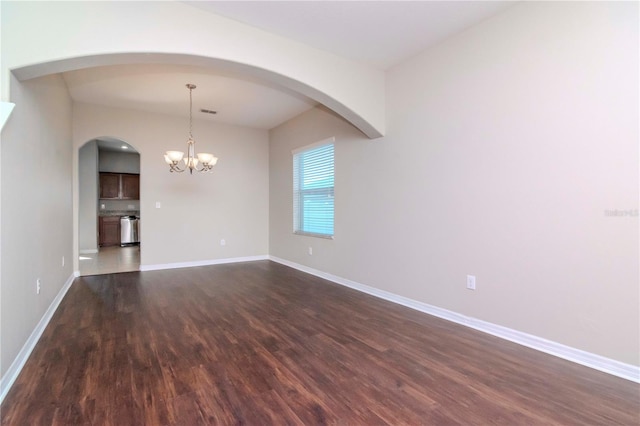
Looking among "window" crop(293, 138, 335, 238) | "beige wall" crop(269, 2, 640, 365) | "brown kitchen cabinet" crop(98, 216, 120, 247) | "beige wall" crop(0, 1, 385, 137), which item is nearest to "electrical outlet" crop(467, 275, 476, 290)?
"beige wall" crop(269, 2, 640, 365)

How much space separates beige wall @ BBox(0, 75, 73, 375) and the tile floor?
66.6 inches

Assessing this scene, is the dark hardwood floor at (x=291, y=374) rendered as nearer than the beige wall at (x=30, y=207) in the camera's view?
Yes

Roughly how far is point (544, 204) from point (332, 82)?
7.58ft

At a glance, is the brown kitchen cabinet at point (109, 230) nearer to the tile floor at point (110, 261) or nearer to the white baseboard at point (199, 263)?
the tile floor at point (110, 261)

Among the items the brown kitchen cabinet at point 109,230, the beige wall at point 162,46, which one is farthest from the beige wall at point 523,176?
the brown kitchen cabinet at point 109,230

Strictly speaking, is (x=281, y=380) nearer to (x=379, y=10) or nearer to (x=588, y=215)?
(x=588, y=215)

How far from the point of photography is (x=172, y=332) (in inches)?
107

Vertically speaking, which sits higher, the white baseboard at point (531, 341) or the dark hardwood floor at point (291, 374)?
the white baseboard at point (531, 341)

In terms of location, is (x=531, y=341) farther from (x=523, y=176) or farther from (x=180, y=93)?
(x=180, y=93)

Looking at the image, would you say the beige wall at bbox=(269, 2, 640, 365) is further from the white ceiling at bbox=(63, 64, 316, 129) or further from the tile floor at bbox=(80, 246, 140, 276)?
the tile floor at bbox=(80, 246, 140, 276)

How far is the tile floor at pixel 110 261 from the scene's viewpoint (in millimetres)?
5328

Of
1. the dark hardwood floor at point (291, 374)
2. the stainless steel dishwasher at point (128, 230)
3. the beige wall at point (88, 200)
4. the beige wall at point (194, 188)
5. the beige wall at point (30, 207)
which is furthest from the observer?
the stainless steel dishwasher at point (128, 230)

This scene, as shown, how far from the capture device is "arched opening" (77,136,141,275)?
290 inches

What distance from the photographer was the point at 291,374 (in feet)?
6.69
